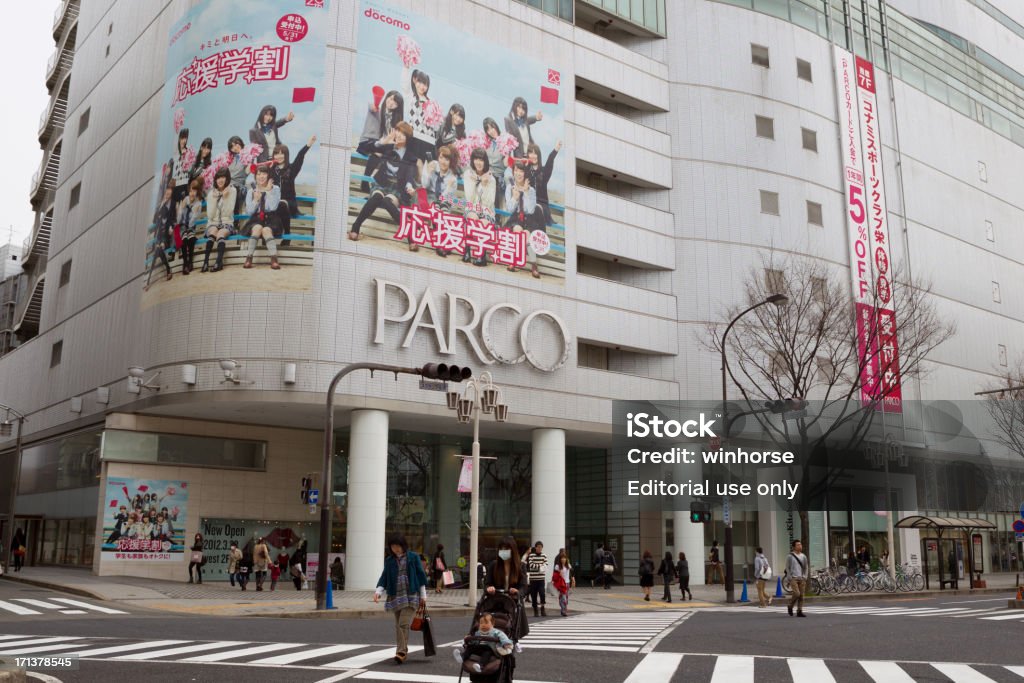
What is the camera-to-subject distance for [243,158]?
3275cm

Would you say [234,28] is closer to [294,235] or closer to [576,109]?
[294,235]

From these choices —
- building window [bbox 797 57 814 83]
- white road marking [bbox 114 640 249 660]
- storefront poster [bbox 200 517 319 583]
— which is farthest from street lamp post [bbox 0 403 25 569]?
building window [bbox 797 57 814 83]

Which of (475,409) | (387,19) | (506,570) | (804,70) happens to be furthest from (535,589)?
(804,70)

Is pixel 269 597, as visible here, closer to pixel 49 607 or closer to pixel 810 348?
pixel 49 607

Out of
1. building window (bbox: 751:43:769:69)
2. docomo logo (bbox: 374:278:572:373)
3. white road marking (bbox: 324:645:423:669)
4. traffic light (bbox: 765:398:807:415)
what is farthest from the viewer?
building window (bbox: 751:43:769:69)

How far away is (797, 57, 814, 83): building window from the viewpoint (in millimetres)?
48403

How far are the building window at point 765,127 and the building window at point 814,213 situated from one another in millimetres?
3928

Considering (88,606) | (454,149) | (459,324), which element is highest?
(454,149)

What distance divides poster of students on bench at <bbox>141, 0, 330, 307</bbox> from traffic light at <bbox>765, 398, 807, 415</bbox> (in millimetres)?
17552

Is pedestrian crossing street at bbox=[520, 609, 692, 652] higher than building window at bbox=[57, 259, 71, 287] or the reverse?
the reverse

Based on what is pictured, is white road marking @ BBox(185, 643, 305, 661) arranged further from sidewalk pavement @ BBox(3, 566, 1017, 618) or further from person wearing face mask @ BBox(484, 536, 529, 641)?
sidewalk pavement @ BBox(3, 566, 1017, 618)

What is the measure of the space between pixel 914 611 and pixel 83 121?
146ft

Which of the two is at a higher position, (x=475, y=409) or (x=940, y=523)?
(x=475, y=409)

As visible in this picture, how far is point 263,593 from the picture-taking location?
1175 inches
